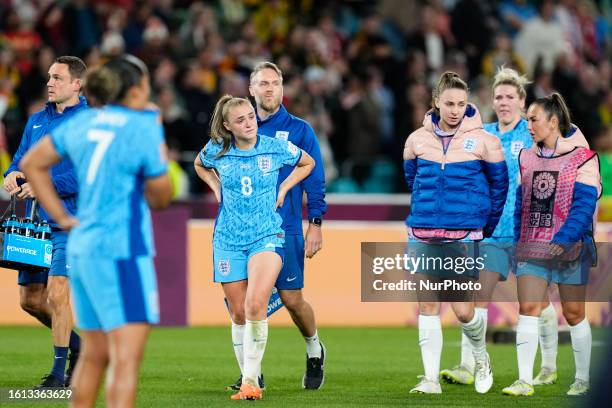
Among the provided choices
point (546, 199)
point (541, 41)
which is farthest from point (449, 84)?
point (541, 41)

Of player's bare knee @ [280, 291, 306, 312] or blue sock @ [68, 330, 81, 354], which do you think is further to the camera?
blue sock @ [68, 330, 81, 354]

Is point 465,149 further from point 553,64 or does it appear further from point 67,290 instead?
point 553,64

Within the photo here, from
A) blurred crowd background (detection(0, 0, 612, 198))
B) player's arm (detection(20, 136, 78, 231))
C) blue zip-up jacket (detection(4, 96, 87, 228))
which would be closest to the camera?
player's arm (detection(20, 136, 78, 231))

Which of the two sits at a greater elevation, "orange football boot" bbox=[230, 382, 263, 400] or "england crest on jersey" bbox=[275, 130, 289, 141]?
"england crest on jersey" bbox=[275, 130, 289, 141]

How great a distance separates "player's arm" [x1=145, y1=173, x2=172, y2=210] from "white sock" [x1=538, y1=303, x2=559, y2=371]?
5.20 m

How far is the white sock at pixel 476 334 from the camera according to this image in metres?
10.6

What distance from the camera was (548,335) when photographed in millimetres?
11109

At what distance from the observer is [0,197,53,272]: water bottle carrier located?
9.91 meters

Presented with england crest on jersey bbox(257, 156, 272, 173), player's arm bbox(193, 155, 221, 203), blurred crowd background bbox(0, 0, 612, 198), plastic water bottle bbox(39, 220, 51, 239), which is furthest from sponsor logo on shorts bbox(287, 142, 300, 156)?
blurred crowd background bbox(0, 0, 612, 198)

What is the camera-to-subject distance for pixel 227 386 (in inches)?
422

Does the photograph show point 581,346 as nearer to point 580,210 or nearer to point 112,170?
point 580,210

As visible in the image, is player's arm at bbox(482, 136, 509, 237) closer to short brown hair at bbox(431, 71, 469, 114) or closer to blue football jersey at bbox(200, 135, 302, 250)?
short brown hair at bbox(431, 71, 469, 114)

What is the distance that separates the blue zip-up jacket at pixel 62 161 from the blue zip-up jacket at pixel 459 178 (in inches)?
106

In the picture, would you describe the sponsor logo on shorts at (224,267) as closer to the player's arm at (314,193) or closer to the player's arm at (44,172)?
the player's arm at (314,193)
